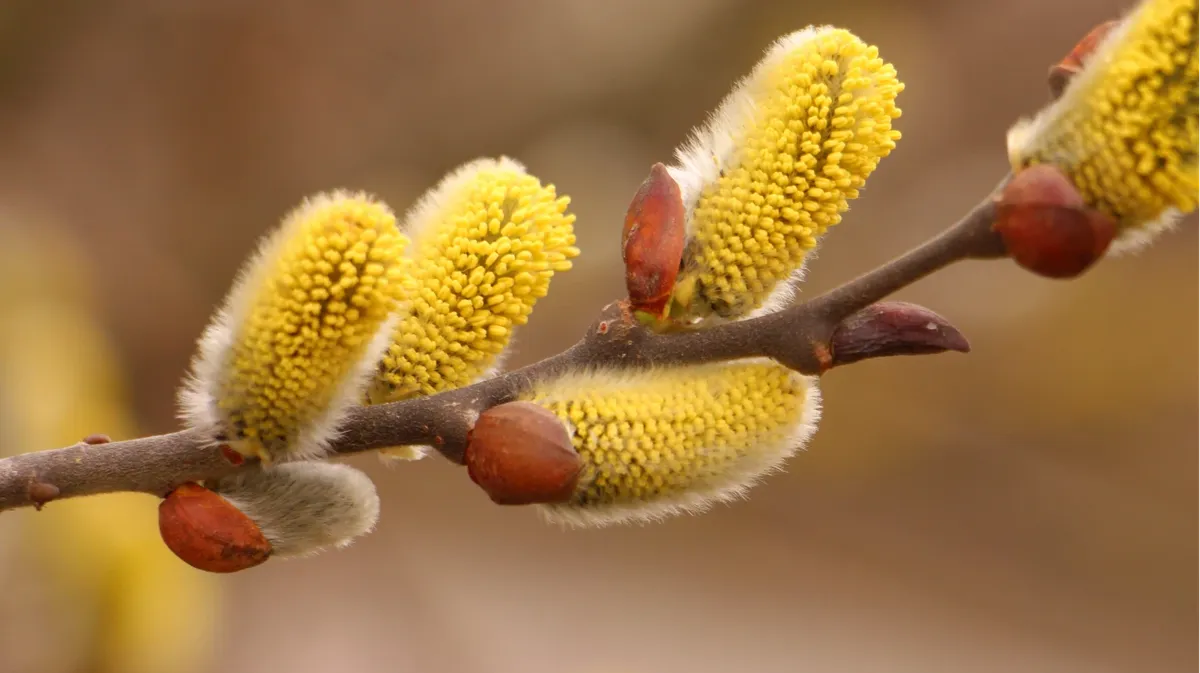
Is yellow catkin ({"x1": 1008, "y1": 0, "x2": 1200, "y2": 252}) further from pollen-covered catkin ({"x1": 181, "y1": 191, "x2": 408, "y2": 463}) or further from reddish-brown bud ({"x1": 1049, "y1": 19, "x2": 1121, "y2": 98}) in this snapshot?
pollen-covered catkin ({"x1": 181, "y1": 191, "x2": 408, "y2": 463})

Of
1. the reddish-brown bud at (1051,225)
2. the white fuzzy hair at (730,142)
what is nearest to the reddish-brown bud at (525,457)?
the white fuzzy hair at (730,142)

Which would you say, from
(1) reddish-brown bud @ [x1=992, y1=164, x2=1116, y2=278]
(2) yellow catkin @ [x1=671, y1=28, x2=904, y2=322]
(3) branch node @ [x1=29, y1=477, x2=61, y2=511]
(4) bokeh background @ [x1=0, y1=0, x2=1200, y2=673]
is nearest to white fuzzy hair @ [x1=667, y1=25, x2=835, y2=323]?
(2) yellow catkin @ [x1=671, y1=28, x2=904, y2=322]

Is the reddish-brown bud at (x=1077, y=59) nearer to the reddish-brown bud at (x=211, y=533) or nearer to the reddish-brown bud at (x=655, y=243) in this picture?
the reddish-brown bud at (x=655, y=243)

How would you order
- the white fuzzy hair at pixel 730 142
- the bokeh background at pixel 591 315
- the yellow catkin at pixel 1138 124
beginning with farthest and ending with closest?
the bokeh background at pixel 591 315 < the white fuzzy hair at pixel 730 142 < the yellow catkin at pixel 1138 124

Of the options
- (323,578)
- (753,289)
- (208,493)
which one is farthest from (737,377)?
(323,578)

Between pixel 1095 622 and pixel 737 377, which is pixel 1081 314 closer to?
pixel 1095 622
